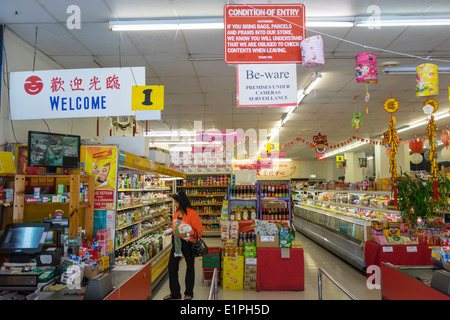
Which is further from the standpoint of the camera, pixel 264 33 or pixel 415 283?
pixel 264 33

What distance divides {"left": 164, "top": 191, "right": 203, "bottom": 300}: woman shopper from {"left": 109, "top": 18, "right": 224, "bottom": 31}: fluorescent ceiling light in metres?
2.61

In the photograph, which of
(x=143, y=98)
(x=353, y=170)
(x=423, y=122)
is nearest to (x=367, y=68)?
(x=143, y=98)

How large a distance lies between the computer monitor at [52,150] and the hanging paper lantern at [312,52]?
3.07m

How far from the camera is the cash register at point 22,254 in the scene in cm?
313

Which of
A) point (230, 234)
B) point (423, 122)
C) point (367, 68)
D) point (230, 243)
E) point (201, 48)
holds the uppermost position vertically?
point (201, 48)

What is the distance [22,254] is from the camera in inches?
133

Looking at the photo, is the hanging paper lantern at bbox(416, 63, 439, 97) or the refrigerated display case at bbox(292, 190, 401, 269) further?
the refrigerated display case at bbox(292, 190, 401, 269)

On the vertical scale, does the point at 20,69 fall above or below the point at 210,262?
above

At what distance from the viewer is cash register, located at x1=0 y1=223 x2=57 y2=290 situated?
313 centimetres

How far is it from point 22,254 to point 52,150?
127 centimetres

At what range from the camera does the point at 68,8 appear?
14.7ft

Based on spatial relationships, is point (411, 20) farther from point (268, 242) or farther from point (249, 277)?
point (249, 277)

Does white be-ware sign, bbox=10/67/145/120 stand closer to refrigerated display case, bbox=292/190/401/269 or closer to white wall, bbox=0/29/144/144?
white wall, bbox=0/29/144/144

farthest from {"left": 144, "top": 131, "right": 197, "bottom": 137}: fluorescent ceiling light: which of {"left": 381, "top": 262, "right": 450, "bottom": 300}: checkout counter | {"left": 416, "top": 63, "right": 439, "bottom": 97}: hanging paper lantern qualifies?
{"left": 381, "top": 262, "right": 450, "bottom": 300}: checkout counter
